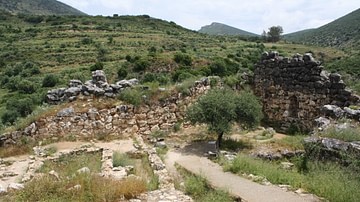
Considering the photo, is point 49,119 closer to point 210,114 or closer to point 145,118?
point 145,118

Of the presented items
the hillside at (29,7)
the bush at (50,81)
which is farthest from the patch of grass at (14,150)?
the hillside at (29,7)

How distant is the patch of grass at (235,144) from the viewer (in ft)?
46.0

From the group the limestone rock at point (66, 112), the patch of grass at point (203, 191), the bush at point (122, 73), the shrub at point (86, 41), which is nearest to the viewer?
the patch of grass at point (203, 191)

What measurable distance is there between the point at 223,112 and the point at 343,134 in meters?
4.69

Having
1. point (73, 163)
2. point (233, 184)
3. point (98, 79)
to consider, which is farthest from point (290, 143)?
point (98, 79)

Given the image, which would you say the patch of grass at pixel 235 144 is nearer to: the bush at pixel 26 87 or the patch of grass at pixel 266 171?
the patch of grass at pixel 266 171

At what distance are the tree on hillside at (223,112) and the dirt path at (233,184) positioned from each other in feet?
5.53

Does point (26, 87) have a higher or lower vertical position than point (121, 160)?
lower

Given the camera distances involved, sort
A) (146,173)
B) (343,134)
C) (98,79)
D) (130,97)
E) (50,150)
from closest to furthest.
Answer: (343,134) < (146,173) < (50,150) < (130,97) < (98,79)

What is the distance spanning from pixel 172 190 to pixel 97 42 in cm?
6164

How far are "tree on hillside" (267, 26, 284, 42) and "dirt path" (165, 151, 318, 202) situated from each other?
93856 millimetres

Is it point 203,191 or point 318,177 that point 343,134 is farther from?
point 203,191

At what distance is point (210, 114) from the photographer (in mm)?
13812

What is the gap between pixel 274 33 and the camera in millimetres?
103125
